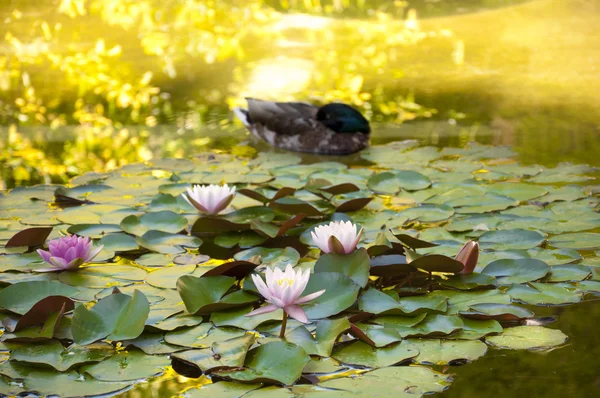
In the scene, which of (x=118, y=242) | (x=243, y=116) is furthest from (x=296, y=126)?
(x=118, y=242)

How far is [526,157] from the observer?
3.34 metres

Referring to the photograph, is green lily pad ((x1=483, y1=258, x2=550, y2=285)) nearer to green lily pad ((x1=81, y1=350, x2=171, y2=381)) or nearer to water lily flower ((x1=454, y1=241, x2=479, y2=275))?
water lily flower ((x1=454, y1=241, x2=479, y2=275))

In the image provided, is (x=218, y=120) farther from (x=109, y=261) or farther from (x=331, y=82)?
(x=109, y=261)

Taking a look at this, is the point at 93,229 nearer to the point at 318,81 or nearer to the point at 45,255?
the point at 45,255

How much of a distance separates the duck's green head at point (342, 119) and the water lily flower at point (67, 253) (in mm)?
1768

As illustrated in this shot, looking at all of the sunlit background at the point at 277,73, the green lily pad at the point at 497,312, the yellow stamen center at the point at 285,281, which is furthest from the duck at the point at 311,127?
the yellow stamen center at the point at 285,281

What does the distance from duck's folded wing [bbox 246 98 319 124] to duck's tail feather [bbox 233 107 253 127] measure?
7 cm

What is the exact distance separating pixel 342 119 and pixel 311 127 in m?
0.16

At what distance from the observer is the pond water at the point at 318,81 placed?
131 inches

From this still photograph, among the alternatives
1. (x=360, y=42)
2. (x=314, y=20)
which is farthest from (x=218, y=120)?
(x=314, y=20)

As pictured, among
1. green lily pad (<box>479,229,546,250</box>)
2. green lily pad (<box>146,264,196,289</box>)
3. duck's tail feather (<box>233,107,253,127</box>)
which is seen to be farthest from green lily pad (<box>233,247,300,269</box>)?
duck's tail feather (<box>233,107,253,127</box>)

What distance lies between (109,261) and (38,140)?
184 cm

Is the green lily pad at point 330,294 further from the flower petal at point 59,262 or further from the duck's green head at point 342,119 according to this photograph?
the duck's green head at point 342,119

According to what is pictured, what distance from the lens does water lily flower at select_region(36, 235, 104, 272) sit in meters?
2.13
